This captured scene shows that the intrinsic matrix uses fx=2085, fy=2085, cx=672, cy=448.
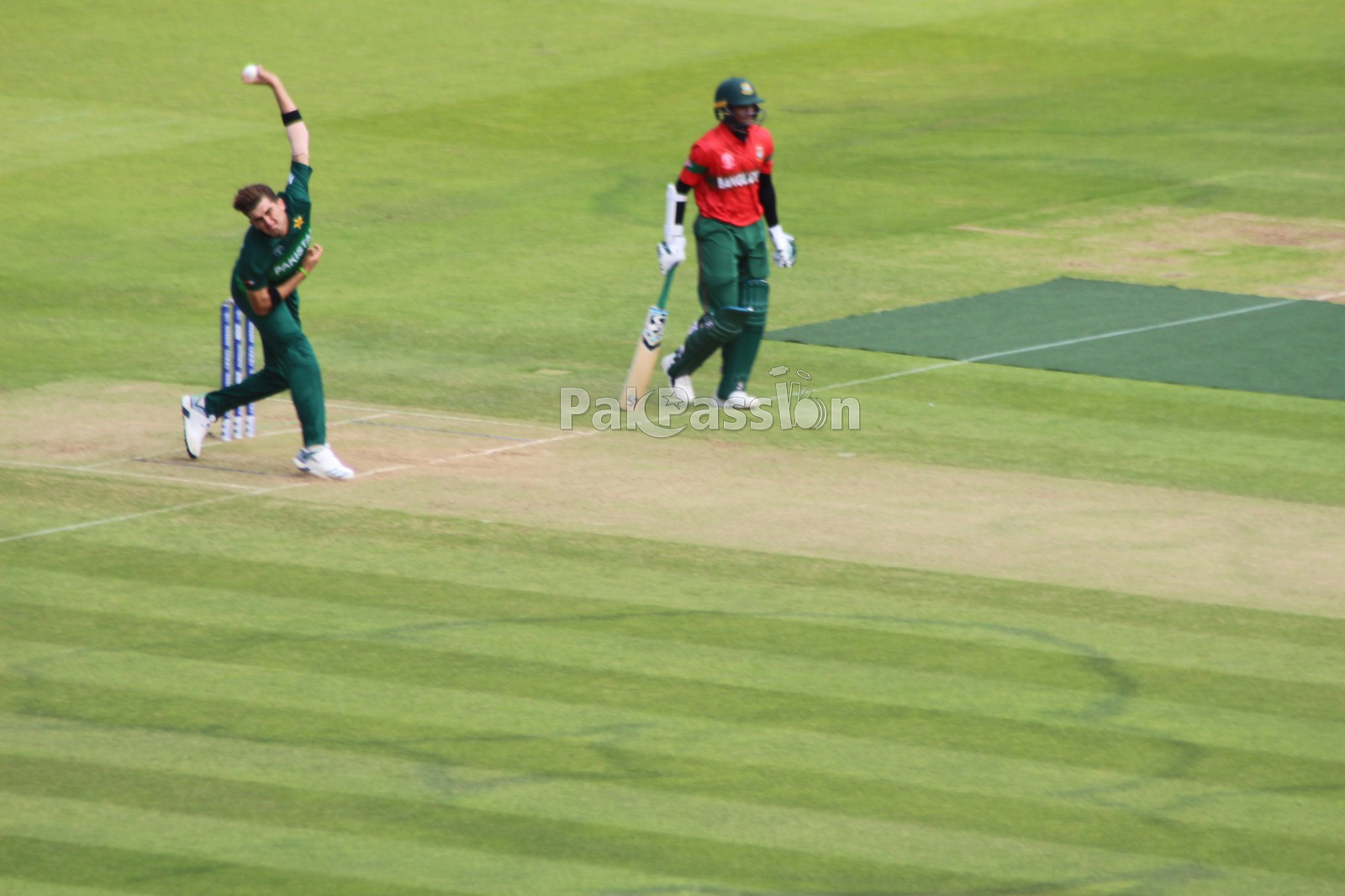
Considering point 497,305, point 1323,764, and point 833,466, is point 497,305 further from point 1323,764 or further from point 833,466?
point 1323,764

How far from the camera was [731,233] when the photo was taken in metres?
13.9

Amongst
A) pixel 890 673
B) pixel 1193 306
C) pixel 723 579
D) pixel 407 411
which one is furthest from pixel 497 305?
pixel 890 673

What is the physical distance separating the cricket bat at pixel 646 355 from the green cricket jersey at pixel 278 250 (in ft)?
8.88

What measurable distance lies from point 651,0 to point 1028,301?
56.6 feet

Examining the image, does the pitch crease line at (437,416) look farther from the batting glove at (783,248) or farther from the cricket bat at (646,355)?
the batting glove at (783,248)

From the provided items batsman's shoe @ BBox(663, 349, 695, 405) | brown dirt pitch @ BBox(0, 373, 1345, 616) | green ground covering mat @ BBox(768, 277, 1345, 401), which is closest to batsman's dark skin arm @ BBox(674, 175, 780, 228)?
batsman's shoe @ BBox(663, 349, 695, 405)

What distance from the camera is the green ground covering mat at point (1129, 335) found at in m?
15.1

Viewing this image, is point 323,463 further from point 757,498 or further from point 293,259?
point 757,498

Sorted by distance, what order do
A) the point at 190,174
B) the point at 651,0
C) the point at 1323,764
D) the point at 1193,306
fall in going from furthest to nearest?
1. the point at 651,0
2. the point at 190,174
3. the point at 1193,306
4. the point at 1323,764

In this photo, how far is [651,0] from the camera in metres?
33.4

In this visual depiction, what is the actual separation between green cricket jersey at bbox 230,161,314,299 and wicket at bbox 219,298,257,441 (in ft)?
2.67

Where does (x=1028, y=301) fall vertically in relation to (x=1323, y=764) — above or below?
above

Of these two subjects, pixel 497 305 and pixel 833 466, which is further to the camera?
pixel 497 305

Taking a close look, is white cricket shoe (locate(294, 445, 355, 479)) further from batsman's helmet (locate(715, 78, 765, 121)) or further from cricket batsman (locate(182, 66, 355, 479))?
batsman's helmet (locate(715, 78, 765, 121))
